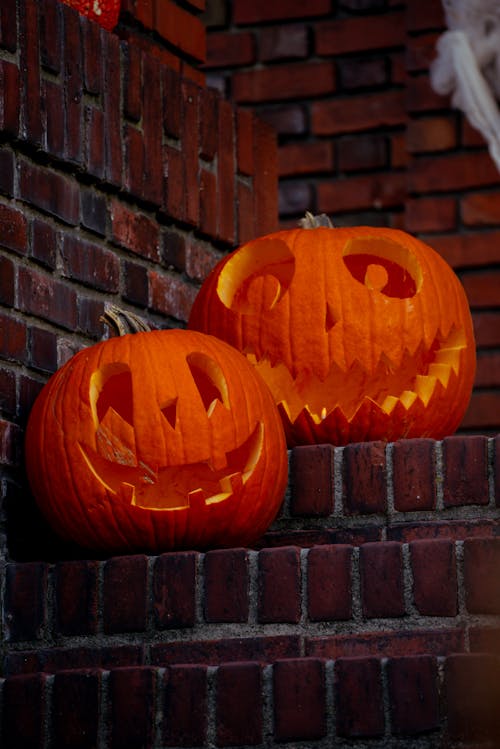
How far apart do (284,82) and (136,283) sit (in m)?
1.62

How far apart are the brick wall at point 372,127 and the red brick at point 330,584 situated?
6.27 feet

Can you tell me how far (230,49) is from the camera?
15.9ft

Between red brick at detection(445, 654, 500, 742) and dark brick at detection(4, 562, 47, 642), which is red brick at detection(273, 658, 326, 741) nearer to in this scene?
red brick at detection(445, 654, 500, 742)

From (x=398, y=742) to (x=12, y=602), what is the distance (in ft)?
2.56

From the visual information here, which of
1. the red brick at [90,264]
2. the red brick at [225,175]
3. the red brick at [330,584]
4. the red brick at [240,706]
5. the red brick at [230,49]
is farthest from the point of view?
the red brick at [230,49]

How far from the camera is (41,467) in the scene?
2.82m

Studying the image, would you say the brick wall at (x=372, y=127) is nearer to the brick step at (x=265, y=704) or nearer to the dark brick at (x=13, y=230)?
the dark brick at (x=13, y=230)

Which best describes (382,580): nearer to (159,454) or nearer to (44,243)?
(159,454)

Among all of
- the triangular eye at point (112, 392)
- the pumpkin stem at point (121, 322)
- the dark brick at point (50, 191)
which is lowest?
the triangular eye at point (112, 392)

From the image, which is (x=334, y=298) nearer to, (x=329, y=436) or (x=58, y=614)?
(x=329, y=436)

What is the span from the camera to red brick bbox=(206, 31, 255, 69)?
4832 millimetres

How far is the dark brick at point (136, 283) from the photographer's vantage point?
332 cm

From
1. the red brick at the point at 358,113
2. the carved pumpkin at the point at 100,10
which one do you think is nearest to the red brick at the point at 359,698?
the carved pumpkin at the point at 100,10

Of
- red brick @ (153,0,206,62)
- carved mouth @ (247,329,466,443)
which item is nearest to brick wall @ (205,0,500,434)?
red brick @ (153,0,206,62)
